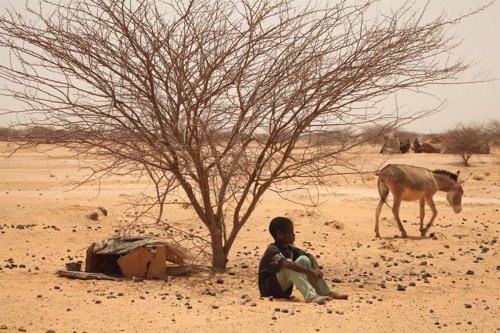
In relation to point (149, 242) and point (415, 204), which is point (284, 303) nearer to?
point (149, 242)

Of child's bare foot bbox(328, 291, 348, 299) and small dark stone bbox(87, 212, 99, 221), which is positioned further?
small dark stone bbox(87, 212, 99, 221)

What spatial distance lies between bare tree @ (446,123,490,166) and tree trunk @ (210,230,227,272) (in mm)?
27872

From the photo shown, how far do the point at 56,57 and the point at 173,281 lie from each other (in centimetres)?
308

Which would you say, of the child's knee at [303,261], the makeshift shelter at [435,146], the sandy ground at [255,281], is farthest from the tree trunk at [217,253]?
the makeshift shelter at [435,146]

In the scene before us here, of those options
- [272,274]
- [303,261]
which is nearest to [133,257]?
[272,274]

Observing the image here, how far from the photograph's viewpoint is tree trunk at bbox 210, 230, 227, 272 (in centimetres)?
963

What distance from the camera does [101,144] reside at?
9055mm

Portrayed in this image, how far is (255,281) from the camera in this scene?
9047 millimetres

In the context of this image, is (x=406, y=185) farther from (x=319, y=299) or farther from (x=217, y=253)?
(x=319, y=299)

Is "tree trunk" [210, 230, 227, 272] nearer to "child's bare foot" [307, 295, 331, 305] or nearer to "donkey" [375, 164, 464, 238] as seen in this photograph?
"child's bare foot" [307, 295, 331, 305]

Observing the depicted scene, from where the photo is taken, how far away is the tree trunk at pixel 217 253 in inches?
379

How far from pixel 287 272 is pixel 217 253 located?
2.13 m

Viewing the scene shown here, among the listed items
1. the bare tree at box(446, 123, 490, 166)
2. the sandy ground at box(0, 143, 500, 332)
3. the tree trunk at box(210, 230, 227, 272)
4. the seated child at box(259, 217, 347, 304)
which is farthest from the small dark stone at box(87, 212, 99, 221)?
the bare tree at box(446, 123, 490, 166)

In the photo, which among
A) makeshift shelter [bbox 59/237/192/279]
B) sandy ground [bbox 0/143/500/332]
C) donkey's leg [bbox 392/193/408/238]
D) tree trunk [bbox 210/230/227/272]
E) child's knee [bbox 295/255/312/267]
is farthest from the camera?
donkey's leg [bbox 392/193/408/238]
